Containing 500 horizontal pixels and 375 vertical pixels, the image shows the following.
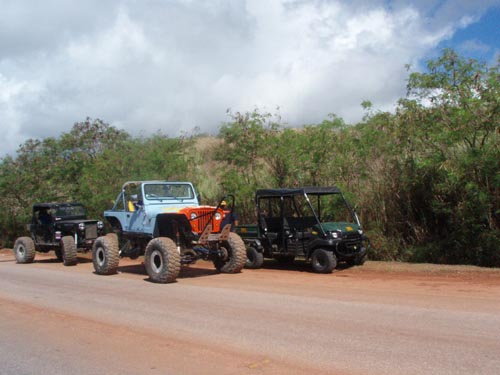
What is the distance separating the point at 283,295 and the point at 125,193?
649 cm

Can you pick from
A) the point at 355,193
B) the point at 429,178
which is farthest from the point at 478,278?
the point at 355,193

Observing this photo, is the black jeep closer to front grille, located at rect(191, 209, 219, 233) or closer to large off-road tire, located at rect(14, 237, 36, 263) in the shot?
large off-road tire, located at rect(14, 237, 36, 263)

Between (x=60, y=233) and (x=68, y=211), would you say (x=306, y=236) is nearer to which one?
(x=60, y=233)

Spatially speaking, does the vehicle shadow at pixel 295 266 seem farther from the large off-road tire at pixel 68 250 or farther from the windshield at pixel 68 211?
the windshield at pixel 68 211

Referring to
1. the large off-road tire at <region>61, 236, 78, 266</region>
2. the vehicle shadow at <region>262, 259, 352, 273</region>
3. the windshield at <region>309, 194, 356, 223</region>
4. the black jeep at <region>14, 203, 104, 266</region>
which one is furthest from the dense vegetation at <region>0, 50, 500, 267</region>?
the large off-road tire at <region>61, 236, 78, 266</region>

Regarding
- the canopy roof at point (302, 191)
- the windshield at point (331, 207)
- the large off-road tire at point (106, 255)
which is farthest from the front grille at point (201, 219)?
the windshield at point (331, 207)

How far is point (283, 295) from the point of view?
9695 millimetres

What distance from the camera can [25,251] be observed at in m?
18.0

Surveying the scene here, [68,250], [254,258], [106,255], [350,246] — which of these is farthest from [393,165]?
[68,250]

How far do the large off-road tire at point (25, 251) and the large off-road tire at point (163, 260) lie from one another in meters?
7.92

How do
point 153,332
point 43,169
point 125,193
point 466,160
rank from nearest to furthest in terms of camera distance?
point 153,332 → point 466,160 → point 125,193 → point 43,169

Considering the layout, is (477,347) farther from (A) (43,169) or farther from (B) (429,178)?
(A) (43,169)

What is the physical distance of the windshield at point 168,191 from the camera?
13.4 metres

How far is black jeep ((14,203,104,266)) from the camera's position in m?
16.5
